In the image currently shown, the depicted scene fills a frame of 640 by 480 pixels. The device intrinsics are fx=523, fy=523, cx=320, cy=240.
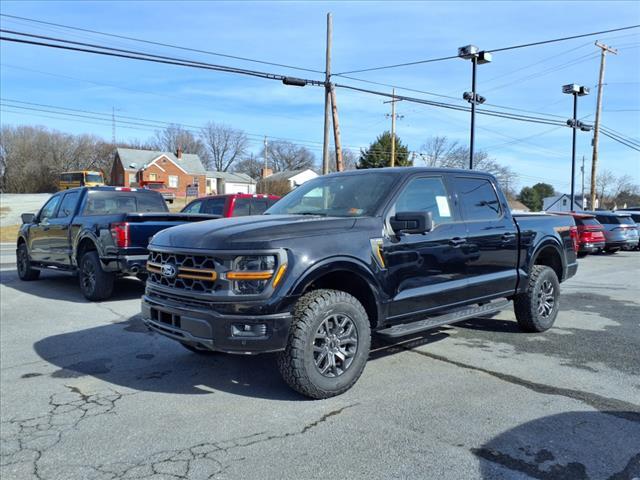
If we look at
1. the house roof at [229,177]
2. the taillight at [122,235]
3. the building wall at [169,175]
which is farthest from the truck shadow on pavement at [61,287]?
the house roof at [229,177]

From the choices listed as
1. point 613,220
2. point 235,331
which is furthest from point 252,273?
point 613,220

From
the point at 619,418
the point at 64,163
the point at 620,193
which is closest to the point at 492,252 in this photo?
the point at 619,418

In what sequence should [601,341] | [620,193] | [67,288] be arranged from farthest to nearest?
[620,193]
[67,288]
[601,341]

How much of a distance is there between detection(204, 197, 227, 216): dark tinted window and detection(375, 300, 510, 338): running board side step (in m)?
6.42

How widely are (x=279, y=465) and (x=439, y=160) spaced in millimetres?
70275

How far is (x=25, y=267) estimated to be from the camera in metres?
11.4

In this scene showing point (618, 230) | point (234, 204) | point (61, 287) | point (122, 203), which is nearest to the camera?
point (122, 203)

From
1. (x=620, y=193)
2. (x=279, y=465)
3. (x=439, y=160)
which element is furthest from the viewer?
(x=620, y=193)

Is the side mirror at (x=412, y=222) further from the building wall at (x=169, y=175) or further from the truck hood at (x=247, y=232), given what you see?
the building wall at (x=169, y=175)

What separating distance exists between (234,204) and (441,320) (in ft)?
21.5

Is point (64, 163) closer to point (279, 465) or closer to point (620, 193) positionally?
point (279, 465)

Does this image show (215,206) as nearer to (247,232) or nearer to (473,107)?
(247,232)

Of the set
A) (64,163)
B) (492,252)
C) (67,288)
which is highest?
(64,163)

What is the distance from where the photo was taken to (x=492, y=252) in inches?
228
